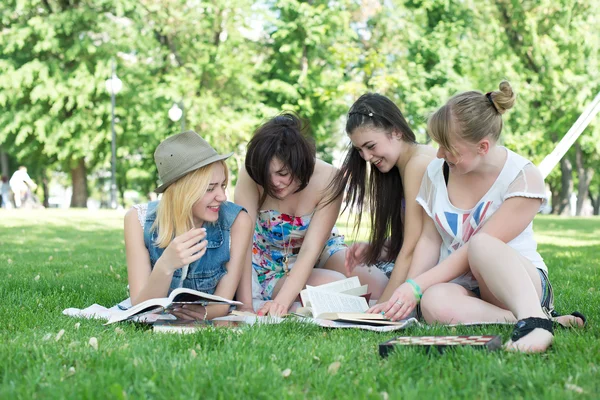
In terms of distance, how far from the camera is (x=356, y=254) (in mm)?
4922

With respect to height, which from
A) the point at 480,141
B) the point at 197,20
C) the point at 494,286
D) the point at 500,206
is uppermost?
the point at 197,20

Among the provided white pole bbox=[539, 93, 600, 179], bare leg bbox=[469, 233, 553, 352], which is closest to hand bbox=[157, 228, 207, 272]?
bare leg bbox=[469, 233, 553, 352]

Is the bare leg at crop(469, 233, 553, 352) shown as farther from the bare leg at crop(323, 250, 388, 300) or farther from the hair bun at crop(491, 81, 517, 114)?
the bare leg at crop(323, 250, 388, 300)

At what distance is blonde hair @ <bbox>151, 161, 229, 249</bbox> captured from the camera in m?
3.98

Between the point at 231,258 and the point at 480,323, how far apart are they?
152cm

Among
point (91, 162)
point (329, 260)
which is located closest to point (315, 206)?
point (329, 260)

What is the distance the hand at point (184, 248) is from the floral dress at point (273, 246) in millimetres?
1245

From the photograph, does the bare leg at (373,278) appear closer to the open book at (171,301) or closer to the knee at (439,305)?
the knee at (439,305)

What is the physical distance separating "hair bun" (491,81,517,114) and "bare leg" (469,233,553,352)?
708mm

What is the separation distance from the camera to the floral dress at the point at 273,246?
193 inches

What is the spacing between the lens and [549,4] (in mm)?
25609

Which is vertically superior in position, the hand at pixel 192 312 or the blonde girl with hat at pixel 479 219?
the blonde girl with hat at pixel 479 219

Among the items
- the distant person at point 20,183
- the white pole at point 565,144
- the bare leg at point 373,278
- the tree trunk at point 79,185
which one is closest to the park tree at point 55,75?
the distant person at point 20,183

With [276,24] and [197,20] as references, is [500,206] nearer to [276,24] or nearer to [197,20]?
[276,24]
